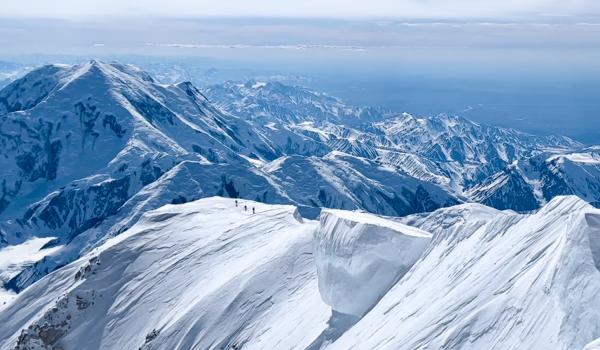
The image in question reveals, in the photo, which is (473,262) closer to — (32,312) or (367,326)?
(367,326)

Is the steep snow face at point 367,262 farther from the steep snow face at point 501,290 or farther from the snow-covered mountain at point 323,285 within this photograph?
the steep snow face at point 501,290

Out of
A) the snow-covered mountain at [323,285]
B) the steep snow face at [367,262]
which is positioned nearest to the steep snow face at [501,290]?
the snow-covered mountain at [323,285]

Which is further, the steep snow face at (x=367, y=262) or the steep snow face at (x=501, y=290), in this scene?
the steep snow face at (x=367, y=262)

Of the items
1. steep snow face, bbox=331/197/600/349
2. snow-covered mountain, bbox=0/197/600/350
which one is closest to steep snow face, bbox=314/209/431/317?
snow-covered mountain, bbox=0/197/600/350

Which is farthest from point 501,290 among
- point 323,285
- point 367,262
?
point 323,285

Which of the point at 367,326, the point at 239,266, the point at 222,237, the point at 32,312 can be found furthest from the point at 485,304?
the point at 32,312

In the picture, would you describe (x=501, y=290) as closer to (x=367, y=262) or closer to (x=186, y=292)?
(x=367, y=262)

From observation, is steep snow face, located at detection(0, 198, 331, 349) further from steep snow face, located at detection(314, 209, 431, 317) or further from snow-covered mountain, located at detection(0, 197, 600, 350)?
steep snow face, located at detection(314, 209, 431, 317)
